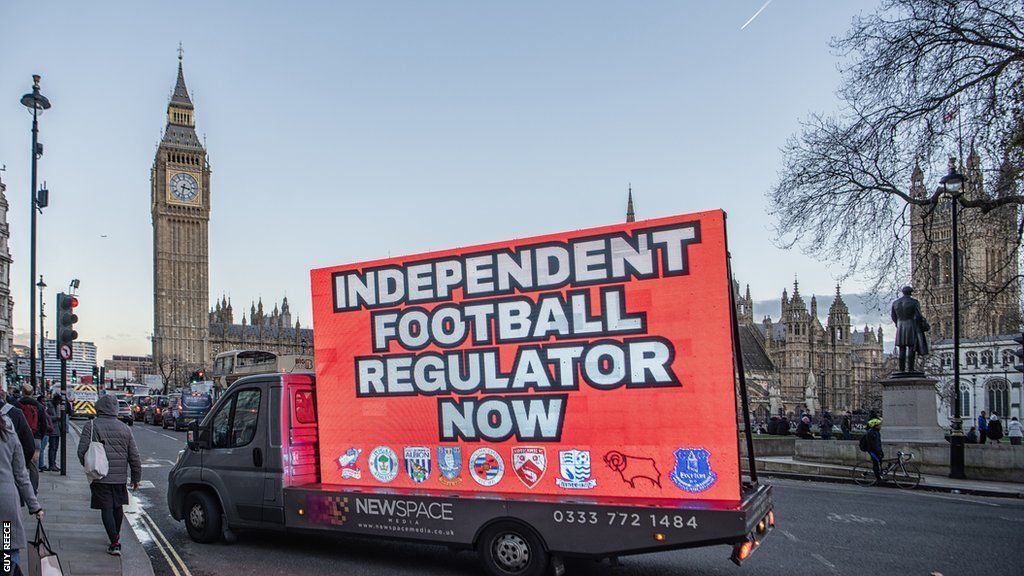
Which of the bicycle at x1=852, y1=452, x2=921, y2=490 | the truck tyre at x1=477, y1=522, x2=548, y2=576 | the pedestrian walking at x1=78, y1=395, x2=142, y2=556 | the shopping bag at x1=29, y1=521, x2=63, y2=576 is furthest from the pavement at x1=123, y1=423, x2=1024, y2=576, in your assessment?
the bicycle at x1=852, y1=452, x2=921, y2=490

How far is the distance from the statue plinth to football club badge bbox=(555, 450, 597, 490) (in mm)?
16716

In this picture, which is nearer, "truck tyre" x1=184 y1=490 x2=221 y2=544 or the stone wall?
"truck tyre" x1=184 y1=490 x2=221 y2=544

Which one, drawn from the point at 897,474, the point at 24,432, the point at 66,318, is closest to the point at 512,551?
the point at 24,432

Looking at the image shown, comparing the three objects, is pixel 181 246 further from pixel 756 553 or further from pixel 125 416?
pixel 756 553

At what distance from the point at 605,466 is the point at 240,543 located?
5.26 metres

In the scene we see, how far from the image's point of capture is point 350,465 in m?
8.84

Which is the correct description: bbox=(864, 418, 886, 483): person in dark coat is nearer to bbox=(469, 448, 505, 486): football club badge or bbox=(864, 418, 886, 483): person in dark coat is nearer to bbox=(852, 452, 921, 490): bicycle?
bbox=(852, 452, 921, 490): bicycle

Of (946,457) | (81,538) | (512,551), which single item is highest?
(512,551)

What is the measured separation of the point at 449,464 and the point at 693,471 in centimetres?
257

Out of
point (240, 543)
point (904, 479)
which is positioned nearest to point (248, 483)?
point (240, 543)

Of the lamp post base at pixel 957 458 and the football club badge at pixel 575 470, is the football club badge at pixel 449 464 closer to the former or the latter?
the football club badge at pixel 575 470

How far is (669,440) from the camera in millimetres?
7066

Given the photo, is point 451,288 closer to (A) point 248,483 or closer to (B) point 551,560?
(B) point 551,560

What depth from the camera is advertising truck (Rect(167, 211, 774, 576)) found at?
7.02m
